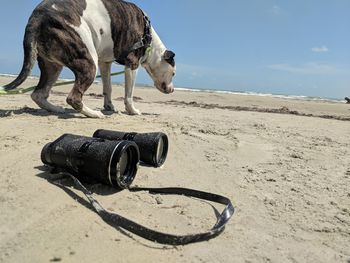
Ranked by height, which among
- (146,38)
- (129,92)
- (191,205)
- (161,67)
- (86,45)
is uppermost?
(146,38)

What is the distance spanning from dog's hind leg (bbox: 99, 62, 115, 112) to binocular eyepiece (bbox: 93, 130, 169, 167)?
130 inches

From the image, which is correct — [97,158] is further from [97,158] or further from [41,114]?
[41,114]

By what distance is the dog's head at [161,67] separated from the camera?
25.3ft

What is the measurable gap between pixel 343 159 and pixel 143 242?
3.17 metres

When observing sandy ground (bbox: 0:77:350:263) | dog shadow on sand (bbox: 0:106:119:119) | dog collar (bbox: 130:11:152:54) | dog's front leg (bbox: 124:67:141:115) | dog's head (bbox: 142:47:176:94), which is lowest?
sandy ground (bbox: 0:77:350:263)

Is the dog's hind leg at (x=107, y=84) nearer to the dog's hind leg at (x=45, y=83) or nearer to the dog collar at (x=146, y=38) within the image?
the dog collar at (x=146, y=38)

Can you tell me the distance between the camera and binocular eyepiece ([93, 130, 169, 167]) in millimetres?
3693

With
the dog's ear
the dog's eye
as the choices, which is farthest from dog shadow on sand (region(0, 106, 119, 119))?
the dog's eye

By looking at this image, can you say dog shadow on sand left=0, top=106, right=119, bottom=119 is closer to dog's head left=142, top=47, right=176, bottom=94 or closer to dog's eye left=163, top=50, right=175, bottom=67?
dog's head left=142, top=47, right=176, bottom=94

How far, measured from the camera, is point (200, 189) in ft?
11.2

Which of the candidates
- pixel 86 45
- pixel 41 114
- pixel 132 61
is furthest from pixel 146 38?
pixel 41 114

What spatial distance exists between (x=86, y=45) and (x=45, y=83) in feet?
3.40

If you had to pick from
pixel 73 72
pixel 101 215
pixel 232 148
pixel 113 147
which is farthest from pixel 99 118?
pixel 101 215

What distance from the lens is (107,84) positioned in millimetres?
7324
